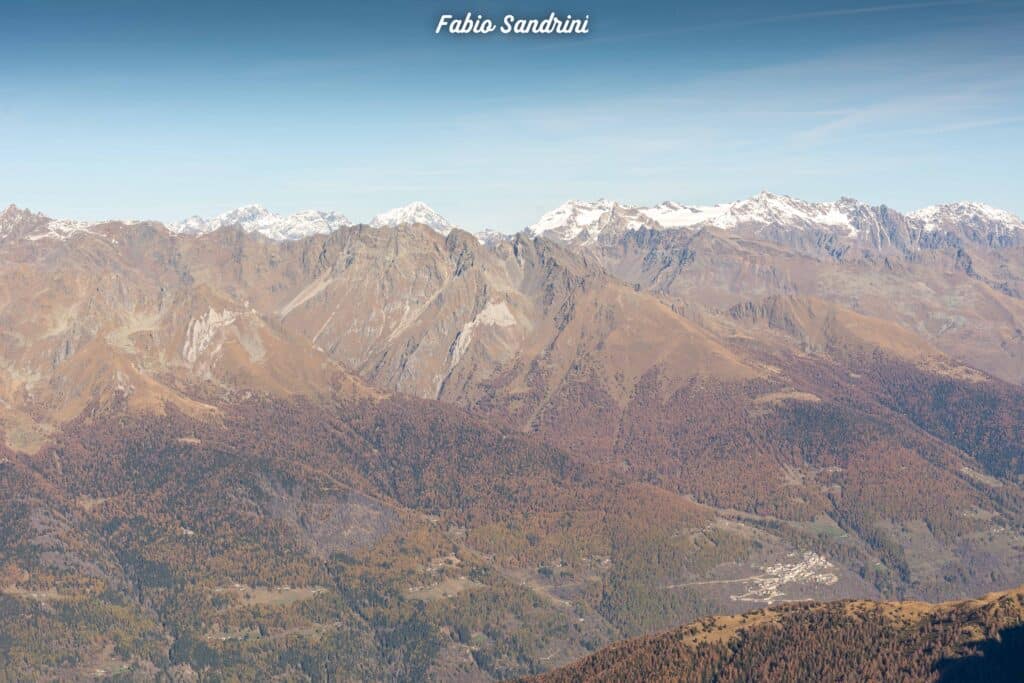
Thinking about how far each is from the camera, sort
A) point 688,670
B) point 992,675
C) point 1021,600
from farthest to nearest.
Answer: point 688,670 < point 1021,600 < point 992,675

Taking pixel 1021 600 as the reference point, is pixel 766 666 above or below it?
below

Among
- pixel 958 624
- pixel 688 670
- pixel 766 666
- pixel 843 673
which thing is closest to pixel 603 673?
pixel 688 670

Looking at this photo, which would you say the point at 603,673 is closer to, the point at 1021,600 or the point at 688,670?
the point at 688,670

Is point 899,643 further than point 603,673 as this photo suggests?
No

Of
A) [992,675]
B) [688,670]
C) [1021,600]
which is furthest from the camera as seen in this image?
[688,670]

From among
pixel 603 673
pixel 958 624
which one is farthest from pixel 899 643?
pixel 603 673

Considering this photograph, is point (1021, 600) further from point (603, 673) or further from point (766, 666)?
point (603, 673)
